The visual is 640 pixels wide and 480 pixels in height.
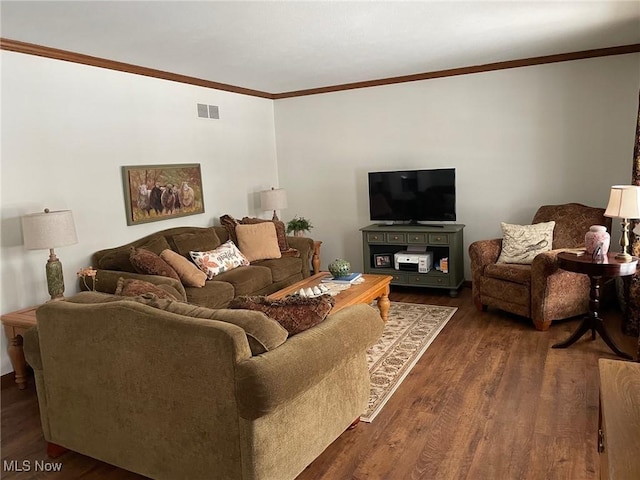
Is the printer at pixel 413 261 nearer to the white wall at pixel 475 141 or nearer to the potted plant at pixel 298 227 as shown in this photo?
the white wall at pixel 475 141

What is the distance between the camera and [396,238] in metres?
5.76

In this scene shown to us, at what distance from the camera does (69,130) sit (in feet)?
13.7

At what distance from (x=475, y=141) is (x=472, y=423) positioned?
3.60 meters

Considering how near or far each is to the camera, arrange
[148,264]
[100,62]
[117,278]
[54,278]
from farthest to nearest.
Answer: [100,62] < [148,264] < [117,278] < [54,278]

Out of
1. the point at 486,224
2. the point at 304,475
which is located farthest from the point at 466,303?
the point at 304,475

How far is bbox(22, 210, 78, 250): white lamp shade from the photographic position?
3504 mm

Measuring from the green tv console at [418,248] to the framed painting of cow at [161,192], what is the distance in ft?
6.53

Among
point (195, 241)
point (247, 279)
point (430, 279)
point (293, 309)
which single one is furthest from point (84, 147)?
point (430, 279)

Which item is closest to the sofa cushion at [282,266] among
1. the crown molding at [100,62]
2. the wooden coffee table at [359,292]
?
the wooden coffee table at [359,292]

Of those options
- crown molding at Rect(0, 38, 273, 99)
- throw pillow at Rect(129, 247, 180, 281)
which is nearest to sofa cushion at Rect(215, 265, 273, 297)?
throw pillow at Rect(129, 247, 180, 281)

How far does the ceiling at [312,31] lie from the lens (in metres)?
3.21

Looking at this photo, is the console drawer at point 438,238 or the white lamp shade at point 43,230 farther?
the console drawer at point 438,238

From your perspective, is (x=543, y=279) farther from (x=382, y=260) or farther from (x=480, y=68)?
(x=480, y=68)

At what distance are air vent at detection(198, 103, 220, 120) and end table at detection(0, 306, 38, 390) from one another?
9.18 ft
